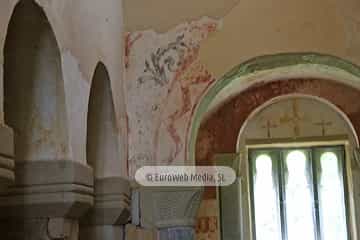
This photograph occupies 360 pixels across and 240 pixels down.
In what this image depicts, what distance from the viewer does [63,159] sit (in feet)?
9.93

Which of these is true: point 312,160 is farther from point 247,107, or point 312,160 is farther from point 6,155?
point 6,155

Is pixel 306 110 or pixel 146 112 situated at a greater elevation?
pixel 306 110

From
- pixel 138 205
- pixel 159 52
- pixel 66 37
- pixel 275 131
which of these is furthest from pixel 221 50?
pixel 275 131

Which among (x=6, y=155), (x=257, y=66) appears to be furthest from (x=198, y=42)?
(x=6, y=155)

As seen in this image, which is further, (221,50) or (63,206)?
(221,50)

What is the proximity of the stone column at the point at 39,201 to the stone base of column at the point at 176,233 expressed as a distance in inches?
95.3

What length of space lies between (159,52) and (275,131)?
11.0 ft

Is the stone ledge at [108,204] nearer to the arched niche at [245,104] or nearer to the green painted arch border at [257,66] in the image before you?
the green painted arch border at [257,66]

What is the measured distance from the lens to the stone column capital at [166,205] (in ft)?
17.7

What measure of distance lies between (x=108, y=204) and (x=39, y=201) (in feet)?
3.45

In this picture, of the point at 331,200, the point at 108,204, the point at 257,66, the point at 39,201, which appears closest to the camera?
the point at 39,201

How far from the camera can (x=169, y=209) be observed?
539cm

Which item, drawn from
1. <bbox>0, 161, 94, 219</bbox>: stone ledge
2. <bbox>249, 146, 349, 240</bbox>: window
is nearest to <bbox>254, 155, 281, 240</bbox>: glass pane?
A: <bbox>249, 146, 349, 240</bbox>: window

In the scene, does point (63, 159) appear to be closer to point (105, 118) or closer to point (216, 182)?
point (105, 118)
